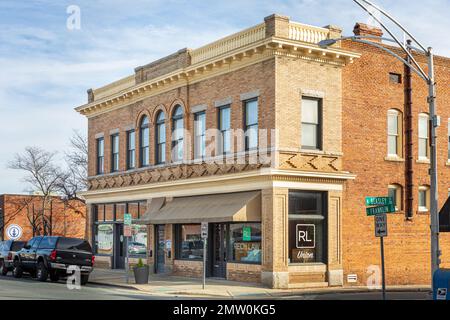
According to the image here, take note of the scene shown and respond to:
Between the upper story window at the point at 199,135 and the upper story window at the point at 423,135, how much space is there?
956cm

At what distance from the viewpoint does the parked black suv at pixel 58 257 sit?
98.5 feet

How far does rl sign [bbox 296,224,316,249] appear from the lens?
93.2ft

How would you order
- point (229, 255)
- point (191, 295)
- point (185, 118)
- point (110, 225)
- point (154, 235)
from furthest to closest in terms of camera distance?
point (110, 225), point (154, 235), point (185, 118), point (229, 255), point (191, 295)

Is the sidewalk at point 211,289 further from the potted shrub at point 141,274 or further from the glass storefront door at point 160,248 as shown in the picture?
the glass storefront door at point 160,248

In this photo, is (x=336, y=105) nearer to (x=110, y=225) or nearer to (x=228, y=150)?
(x=228, y=150)

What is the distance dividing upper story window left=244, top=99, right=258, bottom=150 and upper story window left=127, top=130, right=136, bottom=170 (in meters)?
9.99

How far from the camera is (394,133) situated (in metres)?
31.8

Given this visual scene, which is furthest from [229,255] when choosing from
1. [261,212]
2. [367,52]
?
[367,52]

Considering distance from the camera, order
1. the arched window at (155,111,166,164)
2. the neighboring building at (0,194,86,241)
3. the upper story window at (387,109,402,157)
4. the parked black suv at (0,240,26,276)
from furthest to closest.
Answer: the neighboring building at (0,194,86,241)
the arched window at (155,111,166,164)
the parked black suv at (0,240,26,276)
the upper story window at (387,109,402,157)

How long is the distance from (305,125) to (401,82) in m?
5.80

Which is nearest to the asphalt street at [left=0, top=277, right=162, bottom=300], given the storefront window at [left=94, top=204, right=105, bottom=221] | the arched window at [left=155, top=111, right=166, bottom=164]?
the arched window at [left=155, top=111, right=166, bottom=164]

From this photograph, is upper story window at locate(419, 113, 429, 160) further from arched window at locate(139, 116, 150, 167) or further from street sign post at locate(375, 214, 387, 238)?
arched window at locate(139, 116, 150, 167)

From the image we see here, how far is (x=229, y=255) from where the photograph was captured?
30422 millimetres

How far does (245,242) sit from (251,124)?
4.75 m
